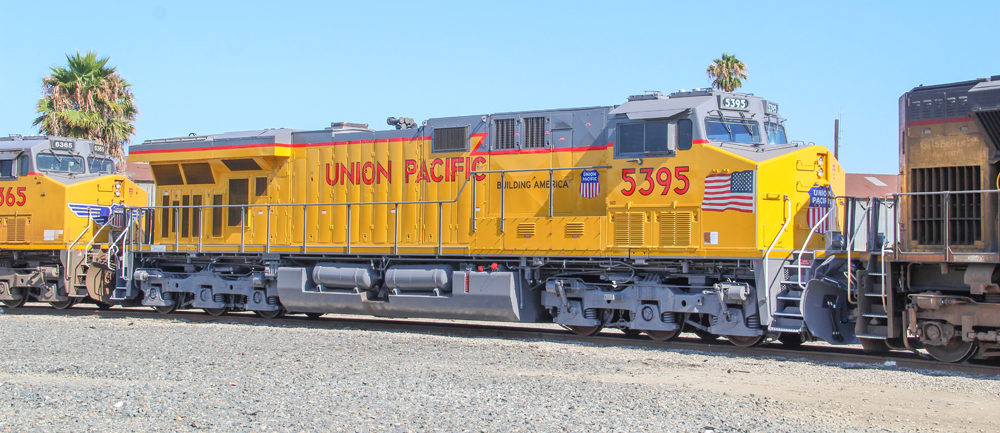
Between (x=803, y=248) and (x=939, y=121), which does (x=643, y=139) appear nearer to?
(x=803, y=248)

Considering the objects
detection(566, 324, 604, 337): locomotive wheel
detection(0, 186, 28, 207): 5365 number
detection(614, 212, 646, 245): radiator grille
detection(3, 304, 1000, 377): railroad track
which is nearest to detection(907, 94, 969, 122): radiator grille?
detection(3, 304, 1000, 377): railroad track

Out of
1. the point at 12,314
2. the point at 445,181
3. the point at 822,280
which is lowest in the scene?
the point at 12,314

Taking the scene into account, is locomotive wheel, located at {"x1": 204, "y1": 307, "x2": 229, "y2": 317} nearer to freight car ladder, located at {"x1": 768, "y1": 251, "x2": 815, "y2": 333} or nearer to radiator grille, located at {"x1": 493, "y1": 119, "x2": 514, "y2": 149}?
radiator grille, located at {"x1": 493, "y1": 119, "x2": 514, "y2": 149}

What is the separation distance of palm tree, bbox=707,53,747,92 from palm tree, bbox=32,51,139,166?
21.9 meters

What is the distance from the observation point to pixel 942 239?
981cm

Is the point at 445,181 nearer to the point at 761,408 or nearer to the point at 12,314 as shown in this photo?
the point at 761,408

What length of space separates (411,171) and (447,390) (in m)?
7.13

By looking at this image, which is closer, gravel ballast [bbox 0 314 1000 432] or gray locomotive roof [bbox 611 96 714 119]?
gravel ballast [bbox 0 314 1000 432]

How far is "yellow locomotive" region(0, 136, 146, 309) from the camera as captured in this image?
56.9ft

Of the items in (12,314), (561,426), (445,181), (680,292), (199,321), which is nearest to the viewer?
(561,426)

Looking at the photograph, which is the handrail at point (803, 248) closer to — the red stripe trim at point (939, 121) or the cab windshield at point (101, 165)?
the red stripe trim at point (939, 121)

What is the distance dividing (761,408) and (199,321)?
37.2ft

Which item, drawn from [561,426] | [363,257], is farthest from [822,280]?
[363,257]

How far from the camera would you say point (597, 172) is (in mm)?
12516
